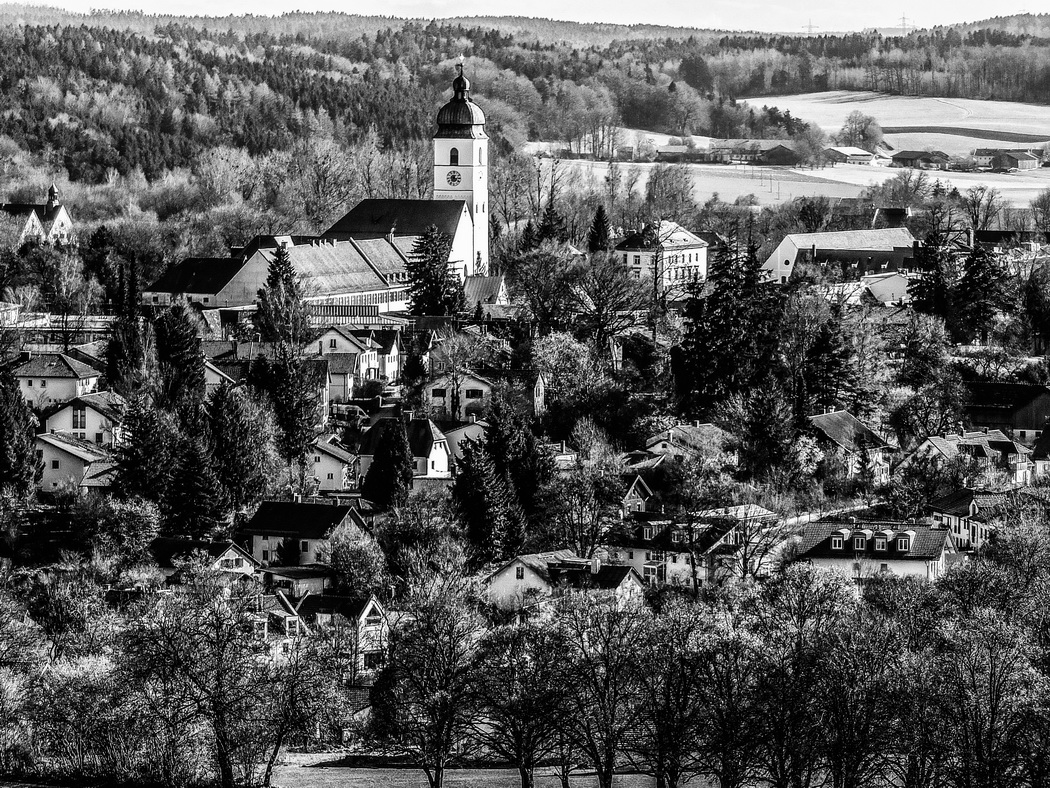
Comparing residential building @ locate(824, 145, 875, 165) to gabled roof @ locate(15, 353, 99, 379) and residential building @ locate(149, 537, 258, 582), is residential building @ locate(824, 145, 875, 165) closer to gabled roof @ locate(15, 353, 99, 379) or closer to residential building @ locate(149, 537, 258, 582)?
gabled roof @ locate(15, 353, 99, 379)

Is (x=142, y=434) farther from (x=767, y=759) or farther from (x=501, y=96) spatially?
(x=501, y=96)

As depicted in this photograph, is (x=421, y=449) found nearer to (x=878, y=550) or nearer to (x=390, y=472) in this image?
(x=390, y=472)

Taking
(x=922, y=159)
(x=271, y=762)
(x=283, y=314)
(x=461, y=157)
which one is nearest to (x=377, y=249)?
(x=461, y=157)

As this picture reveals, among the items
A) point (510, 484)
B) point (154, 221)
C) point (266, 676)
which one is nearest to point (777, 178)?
point (154, 221)

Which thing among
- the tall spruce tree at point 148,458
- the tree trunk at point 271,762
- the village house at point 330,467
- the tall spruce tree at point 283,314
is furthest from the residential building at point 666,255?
the tree trunk at point 271,762

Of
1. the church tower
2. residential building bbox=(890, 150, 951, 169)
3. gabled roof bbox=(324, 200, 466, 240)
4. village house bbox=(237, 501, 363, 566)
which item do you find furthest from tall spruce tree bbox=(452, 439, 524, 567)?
residential building bbox=(890, 150, 951, 169)

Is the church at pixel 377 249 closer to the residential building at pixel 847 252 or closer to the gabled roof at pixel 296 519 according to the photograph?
the residential building at pixel 847 252
